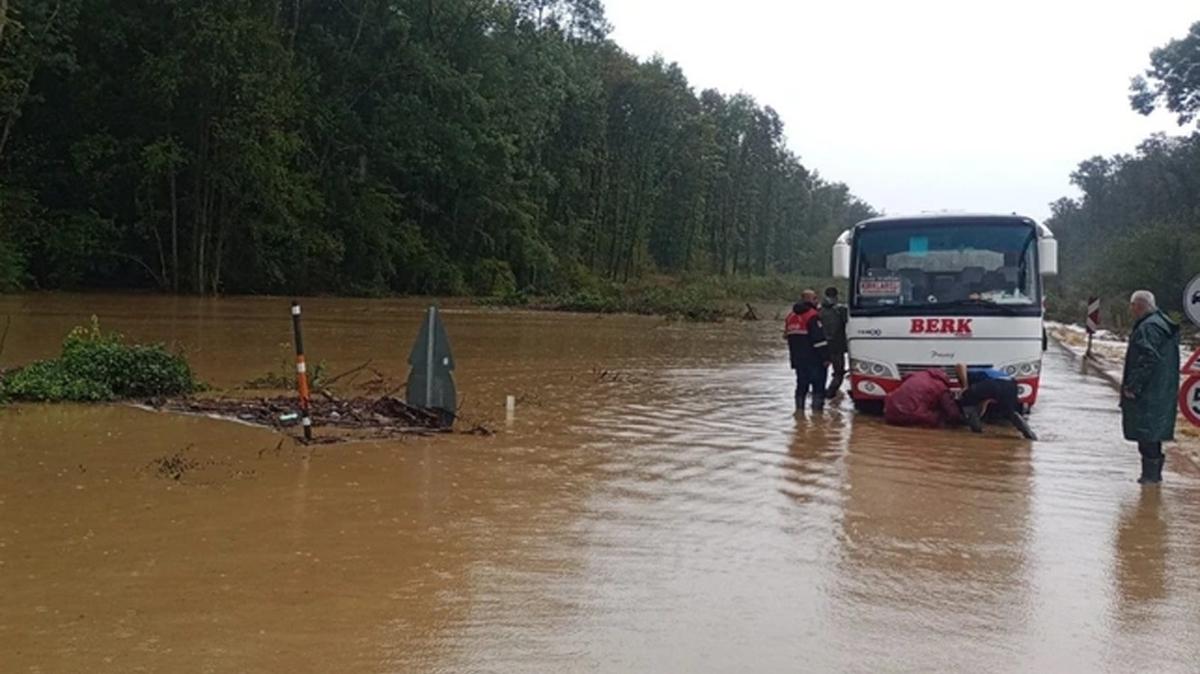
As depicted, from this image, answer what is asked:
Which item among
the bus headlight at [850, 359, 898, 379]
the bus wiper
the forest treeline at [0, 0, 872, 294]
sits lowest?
the bus headlight at [850, 359, 898, 379]

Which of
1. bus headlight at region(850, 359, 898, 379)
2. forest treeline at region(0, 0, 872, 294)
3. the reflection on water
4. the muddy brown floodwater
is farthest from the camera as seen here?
forest treeline at region(0, 0, 872, 294)

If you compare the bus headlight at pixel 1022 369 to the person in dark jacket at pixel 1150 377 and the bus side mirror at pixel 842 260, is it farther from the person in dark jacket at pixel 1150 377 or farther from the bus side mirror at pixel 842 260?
Answer: the person in dark jacket at pixel 1150 377

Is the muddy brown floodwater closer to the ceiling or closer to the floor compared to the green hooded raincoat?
closer to the floor

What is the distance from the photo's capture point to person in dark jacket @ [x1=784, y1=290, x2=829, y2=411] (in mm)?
14625

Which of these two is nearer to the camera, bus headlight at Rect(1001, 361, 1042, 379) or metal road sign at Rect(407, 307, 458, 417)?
metal road sign at Rect(407, 307, 458, 417)

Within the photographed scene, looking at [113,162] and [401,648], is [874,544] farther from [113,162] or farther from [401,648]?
[113,162]

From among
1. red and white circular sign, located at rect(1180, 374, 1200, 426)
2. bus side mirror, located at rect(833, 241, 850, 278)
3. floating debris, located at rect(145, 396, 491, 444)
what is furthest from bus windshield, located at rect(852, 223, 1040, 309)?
floating debris, located at rect(145, 396, 491, 444)

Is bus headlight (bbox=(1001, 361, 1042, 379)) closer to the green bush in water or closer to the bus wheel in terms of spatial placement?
the bus wheel

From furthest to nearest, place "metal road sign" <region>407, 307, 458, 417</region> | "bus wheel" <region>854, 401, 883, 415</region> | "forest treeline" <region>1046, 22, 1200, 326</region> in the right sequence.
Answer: "forest treeline" <region>1046, 22, 1200, 326</region>
"bus wheel" <region>854, 401, 883, 415</region>
"metal road sign" <region>407, 307, 458, 417</region>

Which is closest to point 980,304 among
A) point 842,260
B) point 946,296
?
point 946,296

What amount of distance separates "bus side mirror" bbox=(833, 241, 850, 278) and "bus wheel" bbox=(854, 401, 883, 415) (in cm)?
169

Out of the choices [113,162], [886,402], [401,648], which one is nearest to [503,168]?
[113,162]

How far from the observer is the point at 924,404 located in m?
13.6

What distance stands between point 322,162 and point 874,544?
46449 millimetres
